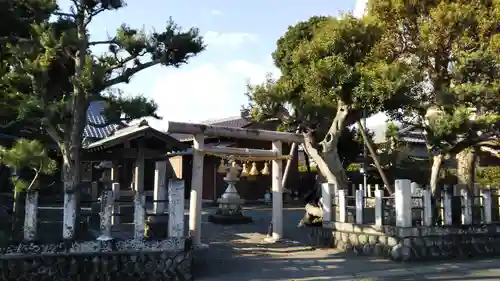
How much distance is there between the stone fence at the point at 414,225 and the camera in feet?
38.4

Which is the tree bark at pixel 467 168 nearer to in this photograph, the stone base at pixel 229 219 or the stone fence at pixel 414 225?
the stone fence at pixel 414 225

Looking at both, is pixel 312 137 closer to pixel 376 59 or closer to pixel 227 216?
pixel 376 59

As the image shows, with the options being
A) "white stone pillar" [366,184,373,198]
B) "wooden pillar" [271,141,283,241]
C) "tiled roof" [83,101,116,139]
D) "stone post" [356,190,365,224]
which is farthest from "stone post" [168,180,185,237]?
"white stone pillar" [366,184,373,198]

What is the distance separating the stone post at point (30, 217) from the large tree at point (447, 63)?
8.75 meters

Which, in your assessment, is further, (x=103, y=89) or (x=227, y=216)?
(x=227, y=216)

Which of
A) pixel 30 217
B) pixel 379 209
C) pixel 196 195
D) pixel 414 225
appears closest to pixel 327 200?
pixel 379 209

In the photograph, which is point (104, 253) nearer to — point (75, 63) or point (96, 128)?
point (75, 63)

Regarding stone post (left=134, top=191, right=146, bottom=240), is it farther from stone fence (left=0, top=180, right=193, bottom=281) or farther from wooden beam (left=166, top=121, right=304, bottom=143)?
wooden beam (left=166, top=121, right=304, bottom=143)

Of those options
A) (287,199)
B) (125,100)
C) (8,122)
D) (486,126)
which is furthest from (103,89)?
(287,199)

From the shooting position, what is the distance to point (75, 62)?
966 centimetres

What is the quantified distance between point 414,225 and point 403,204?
2.96 feet

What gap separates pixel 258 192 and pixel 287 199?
2.16 m

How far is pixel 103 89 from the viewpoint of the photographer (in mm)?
9328

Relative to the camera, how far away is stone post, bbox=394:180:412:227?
11.6 m
